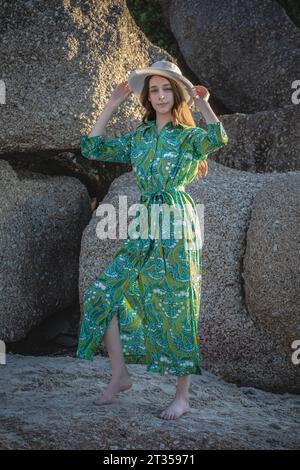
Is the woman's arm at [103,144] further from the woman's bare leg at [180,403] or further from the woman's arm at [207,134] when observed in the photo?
the woman's bare leg at [180,403]

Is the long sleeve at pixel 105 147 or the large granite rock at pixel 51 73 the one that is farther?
the large granite rock at pixel 51 73

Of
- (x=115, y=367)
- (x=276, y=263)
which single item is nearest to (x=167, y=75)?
(x=276, y=263)

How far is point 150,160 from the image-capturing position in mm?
4027

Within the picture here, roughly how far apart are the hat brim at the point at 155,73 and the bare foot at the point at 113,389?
1267mm

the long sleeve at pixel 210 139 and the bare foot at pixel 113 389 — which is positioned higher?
the long sleeve at pixel 210 139

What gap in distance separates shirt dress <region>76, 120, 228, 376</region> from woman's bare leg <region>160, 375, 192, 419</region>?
0.22 feet

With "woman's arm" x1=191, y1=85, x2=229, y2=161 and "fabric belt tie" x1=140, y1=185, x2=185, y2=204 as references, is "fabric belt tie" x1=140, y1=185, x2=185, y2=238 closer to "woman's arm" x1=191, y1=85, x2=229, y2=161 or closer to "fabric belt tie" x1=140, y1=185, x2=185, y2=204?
"fabric belt tie" x1=140, y1=185, x2=185, y2=204

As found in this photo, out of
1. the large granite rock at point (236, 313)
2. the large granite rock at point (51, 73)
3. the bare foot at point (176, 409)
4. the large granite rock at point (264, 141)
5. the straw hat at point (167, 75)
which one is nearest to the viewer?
the bare foot at point (176, 409)

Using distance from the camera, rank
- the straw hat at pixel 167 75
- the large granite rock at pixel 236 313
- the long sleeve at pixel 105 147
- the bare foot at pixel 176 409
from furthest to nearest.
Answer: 1. the large granite rock at pixel 236 313
2. the long sleeve at pixel 105 147
3. the straw hat at pixel 167 75
4. the bare foot at pixel 176 409

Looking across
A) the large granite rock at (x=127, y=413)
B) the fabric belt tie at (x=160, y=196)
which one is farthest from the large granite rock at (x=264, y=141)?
the fabric belt tie at (x=160, y=196)

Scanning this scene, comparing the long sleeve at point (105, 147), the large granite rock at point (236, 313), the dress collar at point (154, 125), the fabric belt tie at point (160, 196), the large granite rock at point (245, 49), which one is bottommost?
the large granite rock at point (236, 313)

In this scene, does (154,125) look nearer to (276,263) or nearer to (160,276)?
(160,276)

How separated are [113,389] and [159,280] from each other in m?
0.52

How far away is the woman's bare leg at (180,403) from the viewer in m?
3.87
